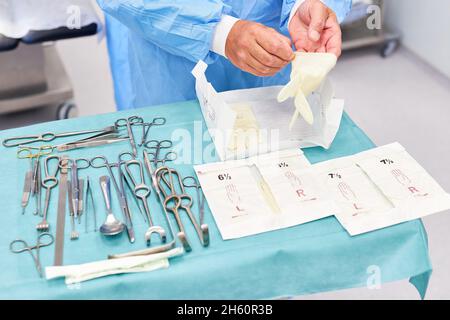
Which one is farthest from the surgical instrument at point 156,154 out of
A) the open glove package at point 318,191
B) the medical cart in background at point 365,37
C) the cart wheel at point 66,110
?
the medical cart in background at point 365,37

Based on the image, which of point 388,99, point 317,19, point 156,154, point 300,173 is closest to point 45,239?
point 156,154

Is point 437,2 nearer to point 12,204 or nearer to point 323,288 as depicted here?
point 323,288

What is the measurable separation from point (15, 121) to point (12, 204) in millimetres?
1860

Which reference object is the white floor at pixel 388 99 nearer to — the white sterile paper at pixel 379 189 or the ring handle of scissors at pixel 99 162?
the white sterile paper at pixel 379 189

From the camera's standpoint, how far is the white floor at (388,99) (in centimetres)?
269

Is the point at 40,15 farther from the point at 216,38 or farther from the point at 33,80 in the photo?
the point at 216,38

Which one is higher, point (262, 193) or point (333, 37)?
point (333, 37)

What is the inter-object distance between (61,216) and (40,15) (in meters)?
1.57

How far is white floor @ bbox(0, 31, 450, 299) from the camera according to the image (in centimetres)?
269

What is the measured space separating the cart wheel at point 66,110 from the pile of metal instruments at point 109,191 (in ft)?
4.70

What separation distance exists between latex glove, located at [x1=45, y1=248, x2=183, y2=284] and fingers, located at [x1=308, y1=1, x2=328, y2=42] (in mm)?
675

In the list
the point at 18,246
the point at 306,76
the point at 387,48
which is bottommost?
the point at 387,48

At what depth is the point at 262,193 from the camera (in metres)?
1.28

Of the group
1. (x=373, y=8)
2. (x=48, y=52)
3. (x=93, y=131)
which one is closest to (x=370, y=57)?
(x=373, y=8)
